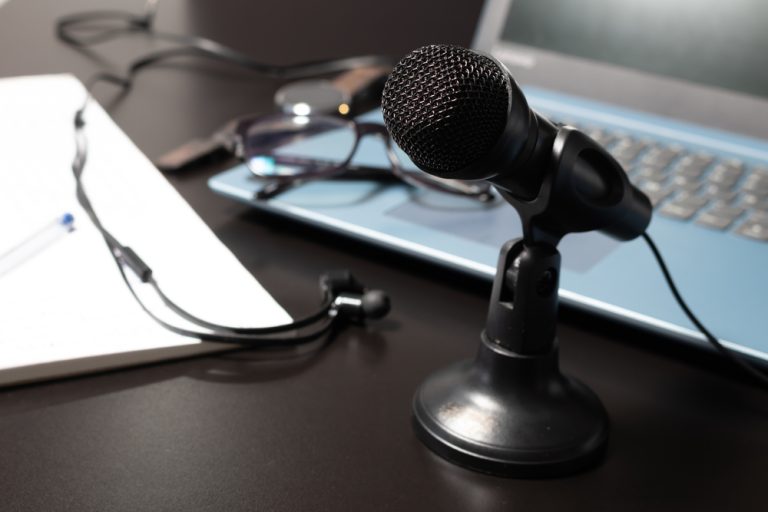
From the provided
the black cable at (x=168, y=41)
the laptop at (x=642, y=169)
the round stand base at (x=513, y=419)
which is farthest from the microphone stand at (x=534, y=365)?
the black cable at (x=168, y=41)

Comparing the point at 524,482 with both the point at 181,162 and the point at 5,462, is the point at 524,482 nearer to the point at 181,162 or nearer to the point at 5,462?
the point at 5,462

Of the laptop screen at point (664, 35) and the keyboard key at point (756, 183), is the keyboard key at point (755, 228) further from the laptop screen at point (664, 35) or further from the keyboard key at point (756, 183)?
the laptop screen at point (664, 35)

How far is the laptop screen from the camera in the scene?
0.83 meters

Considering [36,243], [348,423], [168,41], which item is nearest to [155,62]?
[168,41]

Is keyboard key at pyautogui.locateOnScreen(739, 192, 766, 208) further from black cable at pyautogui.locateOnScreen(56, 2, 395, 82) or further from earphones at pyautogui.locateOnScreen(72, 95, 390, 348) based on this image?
black cable at pyautogui.locateOnScreen(56, 2, 395, 82)

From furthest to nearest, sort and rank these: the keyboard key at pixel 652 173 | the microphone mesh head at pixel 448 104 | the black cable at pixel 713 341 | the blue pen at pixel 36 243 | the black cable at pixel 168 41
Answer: the black cable at pixel 168 41, the keyboard key at pixel 652 173, the blue pen at pixel 36 243, the black cable at pixel 713 341, the microphone mesh head at pixel 448 104

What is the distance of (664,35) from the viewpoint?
0.86 meters

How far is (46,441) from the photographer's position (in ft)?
1.68

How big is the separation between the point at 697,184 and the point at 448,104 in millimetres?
407

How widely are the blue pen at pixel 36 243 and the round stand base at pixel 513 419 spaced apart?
1.04 feet

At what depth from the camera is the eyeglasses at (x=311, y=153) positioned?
75 cm

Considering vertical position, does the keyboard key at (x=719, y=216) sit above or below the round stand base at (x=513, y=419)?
above

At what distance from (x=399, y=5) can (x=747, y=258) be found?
811 millimetres

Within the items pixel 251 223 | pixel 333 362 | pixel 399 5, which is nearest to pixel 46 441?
pixel 333 362
